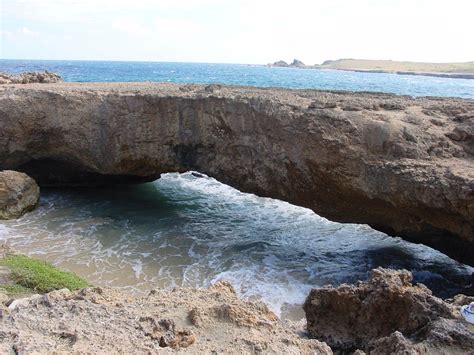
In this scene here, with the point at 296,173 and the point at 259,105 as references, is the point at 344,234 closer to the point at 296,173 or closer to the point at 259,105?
the point at 296,173

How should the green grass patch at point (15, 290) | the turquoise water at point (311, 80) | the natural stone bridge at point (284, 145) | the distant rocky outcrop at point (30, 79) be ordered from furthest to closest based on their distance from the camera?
the turquoise water at point (311, 80) → the distant rocky outcrop at point (30, 79) → the natural stone bridge at point (284, 145) → the green grass patch at point (15, 290)

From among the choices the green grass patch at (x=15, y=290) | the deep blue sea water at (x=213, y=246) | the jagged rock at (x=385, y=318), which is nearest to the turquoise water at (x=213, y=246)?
the deep blue sea water at (x=213, y=246)

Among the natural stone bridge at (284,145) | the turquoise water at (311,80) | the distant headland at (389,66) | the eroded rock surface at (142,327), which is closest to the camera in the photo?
the eroded rock surface at (142,327)

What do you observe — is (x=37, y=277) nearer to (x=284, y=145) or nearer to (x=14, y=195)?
(x=14, y=195)

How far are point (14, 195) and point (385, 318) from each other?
9.59 meters

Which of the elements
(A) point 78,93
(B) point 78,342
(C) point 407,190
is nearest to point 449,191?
(C) point 407,190

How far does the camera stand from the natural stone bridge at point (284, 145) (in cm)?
852

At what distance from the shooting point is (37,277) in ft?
23.5

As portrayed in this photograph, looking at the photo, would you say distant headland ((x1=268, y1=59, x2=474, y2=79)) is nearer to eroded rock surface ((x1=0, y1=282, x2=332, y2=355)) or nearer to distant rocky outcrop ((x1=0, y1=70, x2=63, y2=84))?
distant rocky outcrop ((x1=0, y1=70, x2=63, y2=84))

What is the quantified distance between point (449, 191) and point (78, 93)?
929 centimetres

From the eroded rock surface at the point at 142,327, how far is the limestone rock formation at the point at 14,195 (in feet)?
26.7

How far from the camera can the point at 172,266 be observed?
31.0 ft

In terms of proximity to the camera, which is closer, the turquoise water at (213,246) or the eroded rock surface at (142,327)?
the eroded rock surface at (142,327)

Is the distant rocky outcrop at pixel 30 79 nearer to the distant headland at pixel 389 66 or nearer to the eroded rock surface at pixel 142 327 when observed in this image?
the eroded rock surface at pixel 142 327
